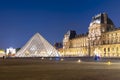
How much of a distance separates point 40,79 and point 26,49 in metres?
85.3

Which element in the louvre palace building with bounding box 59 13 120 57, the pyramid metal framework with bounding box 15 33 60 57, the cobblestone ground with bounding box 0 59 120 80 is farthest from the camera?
the louvre palace building with bounding box 59 13 120 57

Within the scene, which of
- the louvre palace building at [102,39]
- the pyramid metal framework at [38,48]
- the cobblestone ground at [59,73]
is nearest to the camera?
the cobblestone ground at [59,73]

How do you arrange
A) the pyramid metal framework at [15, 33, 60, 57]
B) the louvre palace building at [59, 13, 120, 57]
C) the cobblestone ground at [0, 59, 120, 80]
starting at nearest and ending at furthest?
the cobblestone ground at [0, 59, 120, 80] → the pyramid metal framework at [15, 33, 60, 57] → the louvre palace building at [59, 13, 120, 57]

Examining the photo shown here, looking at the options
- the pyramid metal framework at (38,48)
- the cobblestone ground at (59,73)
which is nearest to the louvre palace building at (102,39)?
the pyramid metal framework at (38,48)

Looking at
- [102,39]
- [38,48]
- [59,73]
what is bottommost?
[59,73]

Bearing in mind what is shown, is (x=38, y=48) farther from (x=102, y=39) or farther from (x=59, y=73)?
(x=59, y=73)

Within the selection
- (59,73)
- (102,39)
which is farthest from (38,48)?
(59,73)

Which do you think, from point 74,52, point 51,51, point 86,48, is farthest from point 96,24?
point 51,51

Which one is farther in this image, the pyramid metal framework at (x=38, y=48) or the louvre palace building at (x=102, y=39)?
the louvre palace building at (x=102, y=39)

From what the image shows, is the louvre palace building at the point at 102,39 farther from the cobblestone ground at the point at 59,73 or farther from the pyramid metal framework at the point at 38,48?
the cobblestone ground at the point at 59,73

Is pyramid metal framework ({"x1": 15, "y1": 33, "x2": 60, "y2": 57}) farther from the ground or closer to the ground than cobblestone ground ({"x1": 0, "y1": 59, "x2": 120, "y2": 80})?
farther from the ground

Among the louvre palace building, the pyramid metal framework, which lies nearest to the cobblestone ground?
the pyramid metal framework

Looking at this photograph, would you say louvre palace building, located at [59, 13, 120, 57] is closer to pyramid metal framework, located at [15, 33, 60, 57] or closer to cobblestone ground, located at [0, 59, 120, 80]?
pyramid metal framework, located at [15, 33, 60, 57]

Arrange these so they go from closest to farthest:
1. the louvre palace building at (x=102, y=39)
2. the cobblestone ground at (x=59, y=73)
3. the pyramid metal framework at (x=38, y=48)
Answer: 1. the cobblestone ground at (x=59, y=73)
2. the pyramid metal framework at (x=38, y=48)
3. the louvre palace building at (x=102, y=39)
